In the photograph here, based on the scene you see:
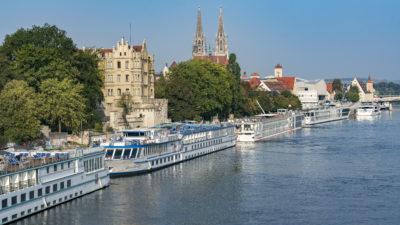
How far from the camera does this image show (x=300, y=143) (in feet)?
294

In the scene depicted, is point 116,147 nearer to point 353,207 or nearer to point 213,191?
point 213,191

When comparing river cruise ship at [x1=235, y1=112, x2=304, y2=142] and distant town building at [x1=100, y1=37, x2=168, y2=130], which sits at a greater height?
distant town building at [x1=100, y1=37, x2=168, y2=130]

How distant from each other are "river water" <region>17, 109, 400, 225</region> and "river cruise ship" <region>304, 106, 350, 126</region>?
7130 cm

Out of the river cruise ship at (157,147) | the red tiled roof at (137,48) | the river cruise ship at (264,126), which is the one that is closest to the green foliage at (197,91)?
the river cruise ship at (264,126)

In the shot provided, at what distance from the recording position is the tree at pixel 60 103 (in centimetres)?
6612

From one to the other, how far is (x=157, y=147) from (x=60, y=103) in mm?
12662

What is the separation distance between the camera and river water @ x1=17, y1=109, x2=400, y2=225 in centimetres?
4053

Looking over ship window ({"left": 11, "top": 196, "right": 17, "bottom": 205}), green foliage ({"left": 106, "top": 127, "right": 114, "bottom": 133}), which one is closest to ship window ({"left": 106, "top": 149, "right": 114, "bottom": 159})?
ship window ({"left": 11, "top": 196, "right": 17, "bottom": 205})

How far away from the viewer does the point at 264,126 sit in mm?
101250

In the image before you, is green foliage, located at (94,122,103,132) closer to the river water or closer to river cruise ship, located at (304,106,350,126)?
the river water

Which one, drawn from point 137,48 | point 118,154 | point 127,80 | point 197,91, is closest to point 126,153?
point 118,154

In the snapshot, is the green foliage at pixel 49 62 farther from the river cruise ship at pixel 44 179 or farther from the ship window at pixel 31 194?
the ship window at pixel 31 194

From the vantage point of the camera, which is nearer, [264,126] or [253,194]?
[253,194]

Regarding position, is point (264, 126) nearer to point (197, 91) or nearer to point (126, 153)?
point (197, 91)
